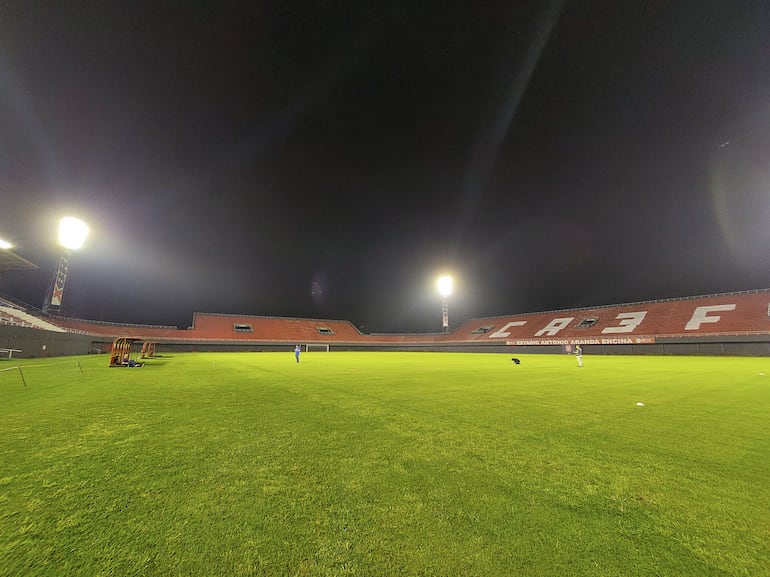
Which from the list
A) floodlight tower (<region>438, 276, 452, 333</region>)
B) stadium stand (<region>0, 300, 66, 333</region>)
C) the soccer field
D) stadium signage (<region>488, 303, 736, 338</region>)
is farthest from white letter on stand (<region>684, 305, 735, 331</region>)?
stadium stand (<region>0, 300, 66, 333</region>)

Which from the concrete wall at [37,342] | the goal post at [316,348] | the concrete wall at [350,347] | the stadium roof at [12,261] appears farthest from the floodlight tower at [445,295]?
the stadium roof at [12,261]

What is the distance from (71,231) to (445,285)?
4986 centimetres

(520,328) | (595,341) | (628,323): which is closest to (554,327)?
(520,328)

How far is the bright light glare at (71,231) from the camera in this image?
30.1 meters

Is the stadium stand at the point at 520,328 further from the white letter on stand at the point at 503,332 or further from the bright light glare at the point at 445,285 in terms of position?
the bright light glare at the point at 445,285

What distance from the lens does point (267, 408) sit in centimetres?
543

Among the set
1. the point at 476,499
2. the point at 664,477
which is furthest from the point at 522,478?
the point at 664,477

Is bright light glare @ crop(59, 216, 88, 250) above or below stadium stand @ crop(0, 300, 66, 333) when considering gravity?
above

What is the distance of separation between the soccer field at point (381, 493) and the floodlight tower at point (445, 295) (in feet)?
168

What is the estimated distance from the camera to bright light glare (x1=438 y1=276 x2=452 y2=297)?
55806 millimetres

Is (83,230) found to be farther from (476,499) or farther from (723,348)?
(723,348)

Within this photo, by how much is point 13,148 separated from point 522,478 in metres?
28.8

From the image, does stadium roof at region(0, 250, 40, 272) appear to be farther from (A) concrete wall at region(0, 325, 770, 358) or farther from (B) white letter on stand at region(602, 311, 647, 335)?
(B) white letter on stand at region(602, 311, 647, 335)

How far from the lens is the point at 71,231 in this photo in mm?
31000
